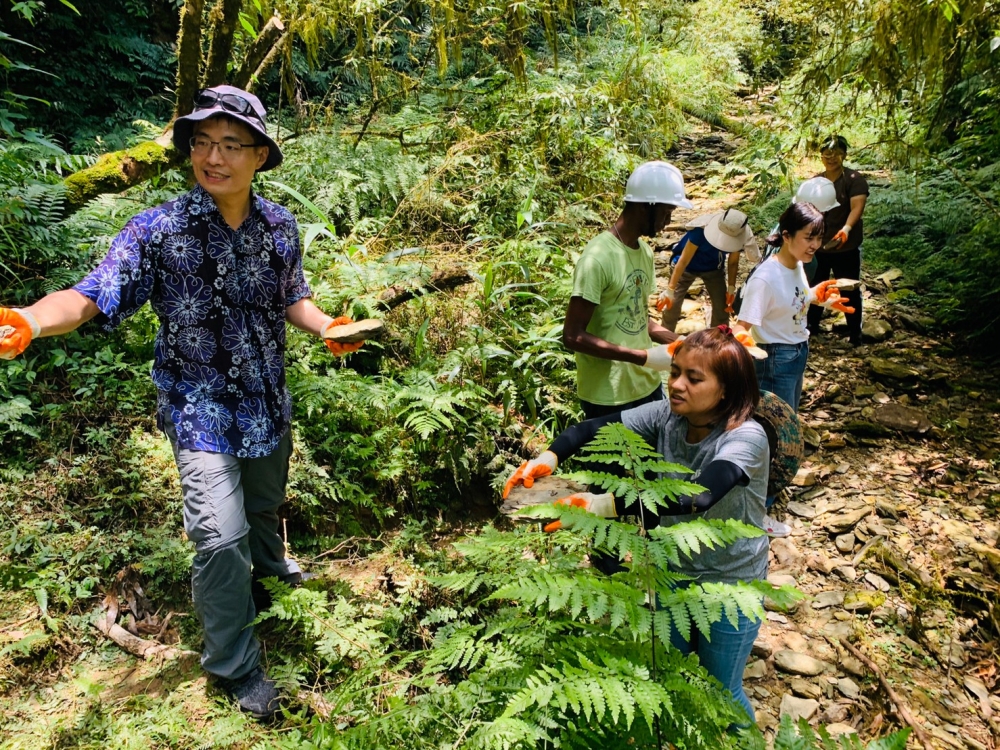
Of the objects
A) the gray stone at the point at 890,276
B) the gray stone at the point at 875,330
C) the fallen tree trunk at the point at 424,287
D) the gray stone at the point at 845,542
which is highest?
the fallen tree trunk at the point at 424,287

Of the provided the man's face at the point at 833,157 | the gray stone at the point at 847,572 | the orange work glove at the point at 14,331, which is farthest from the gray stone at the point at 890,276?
the orange work glove at the point at 14,331

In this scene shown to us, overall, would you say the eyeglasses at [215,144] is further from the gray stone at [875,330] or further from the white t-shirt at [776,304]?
the gray stone at [875,330]

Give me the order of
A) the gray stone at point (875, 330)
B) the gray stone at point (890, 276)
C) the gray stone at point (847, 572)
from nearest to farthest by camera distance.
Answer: the gray stone at point (847, 572) → the gray stone at point (875, 330) → the gray stone at point (890, 276)

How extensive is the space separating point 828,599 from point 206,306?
3488 mm

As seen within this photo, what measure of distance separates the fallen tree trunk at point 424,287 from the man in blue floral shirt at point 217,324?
2.14 m

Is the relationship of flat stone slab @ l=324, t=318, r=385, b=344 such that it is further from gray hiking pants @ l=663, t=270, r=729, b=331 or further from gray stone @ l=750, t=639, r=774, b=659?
gray hiking pants @ l=663, t=270, r=729, b=331

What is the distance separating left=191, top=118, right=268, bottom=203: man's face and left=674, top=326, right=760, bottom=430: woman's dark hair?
1.76 m

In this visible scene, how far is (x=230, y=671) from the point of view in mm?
2521

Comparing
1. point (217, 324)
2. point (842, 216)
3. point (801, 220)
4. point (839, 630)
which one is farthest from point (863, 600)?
point (217, 324)

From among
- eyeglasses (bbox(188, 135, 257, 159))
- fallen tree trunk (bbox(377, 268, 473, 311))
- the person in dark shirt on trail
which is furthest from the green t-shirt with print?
the person in dark shirt on trail

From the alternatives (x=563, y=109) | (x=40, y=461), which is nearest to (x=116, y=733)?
(x=40, y=461)

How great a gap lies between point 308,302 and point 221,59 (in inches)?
116

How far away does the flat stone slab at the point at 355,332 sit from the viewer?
2.53 m

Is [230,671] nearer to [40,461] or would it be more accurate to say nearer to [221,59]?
[40,461]
